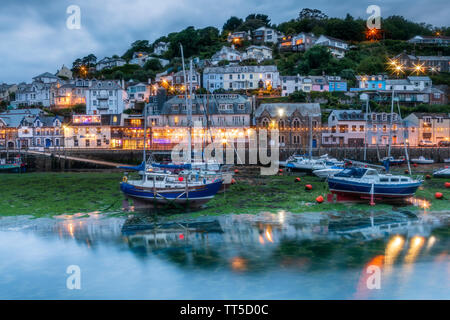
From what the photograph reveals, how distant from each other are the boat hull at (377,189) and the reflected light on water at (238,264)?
15.5m

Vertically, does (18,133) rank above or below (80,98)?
below

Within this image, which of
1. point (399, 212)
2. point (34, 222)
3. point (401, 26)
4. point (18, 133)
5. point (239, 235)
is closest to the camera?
point (239, 235)

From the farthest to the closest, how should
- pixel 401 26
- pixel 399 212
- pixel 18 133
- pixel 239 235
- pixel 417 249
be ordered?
pixel 401 26 < pixel 18 133 < pixel 399 212 < pixel 239 235 < pixel 417 249

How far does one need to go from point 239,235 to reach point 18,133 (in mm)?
79496

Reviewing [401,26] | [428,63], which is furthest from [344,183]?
[401,26]

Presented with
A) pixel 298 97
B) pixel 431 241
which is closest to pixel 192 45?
pixel 298 97

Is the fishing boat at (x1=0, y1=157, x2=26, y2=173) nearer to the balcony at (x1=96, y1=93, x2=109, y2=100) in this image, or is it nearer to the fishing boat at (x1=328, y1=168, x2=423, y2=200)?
the balcony at (x1=96, y1=93, x2=109, y2=100)

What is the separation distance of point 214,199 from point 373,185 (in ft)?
42.5

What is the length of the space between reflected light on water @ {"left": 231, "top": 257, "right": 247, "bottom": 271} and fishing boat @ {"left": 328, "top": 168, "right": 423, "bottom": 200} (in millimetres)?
15513

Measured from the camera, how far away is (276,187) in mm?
37062

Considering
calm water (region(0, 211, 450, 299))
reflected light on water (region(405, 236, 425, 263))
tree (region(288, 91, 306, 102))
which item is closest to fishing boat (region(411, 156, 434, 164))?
tree (region(288, 91, 306, 102))

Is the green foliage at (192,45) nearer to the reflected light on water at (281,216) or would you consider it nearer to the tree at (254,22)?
the tree at (254,22)

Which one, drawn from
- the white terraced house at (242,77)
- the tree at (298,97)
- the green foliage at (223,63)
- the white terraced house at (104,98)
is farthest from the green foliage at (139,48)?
the tree at (298,97)

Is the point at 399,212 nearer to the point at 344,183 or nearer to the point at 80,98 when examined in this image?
the point at 344,183
